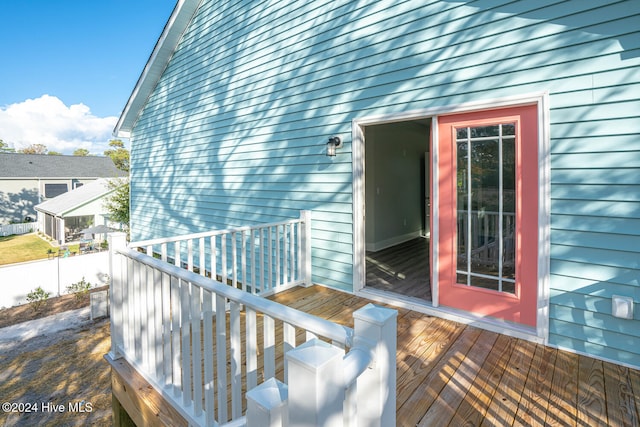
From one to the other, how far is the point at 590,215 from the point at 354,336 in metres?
2.44

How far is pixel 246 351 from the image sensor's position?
5.17ft

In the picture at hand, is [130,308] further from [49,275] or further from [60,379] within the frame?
[49,275]

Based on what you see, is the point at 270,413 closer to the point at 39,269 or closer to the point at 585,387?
the point at 585,387

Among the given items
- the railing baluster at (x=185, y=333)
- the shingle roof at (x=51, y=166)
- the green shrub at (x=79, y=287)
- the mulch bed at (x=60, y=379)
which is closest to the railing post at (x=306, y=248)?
the railing baluster at (x=185, y=333)

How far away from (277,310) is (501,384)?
1770 millimetres

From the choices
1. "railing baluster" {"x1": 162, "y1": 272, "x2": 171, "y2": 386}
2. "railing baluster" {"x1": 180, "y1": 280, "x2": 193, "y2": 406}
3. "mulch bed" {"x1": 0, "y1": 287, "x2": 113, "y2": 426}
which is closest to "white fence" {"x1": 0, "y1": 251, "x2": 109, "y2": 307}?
"mulch bed" {"x1": 0, "y1": 287, "x2": 113, "y2": 426}

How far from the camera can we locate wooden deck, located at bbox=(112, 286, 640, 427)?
187 centimetres

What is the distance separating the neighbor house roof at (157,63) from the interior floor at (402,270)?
5.79 meters

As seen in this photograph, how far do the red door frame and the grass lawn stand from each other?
19939 millimetres

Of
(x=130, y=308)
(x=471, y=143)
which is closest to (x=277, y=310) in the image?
(x=130, y=308)

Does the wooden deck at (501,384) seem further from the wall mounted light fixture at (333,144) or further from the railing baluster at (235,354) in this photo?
the wall mounted light fixture at (333,144)

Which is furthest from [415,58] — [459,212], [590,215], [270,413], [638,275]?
[270,413]

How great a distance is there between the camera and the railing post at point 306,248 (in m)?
4.26

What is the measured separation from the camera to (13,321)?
8.66 metres
